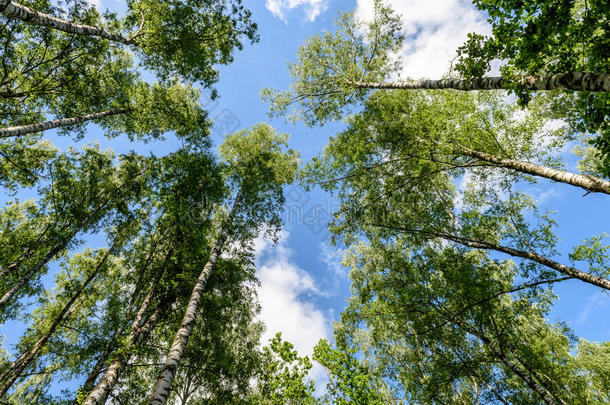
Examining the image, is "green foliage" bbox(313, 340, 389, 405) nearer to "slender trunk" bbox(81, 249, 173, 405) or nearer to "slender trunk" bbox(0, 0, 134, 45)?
"slender trunk" bbox(81, 249, 173, 405)

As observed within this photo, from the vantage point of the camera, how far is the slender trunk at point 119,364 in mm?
6055

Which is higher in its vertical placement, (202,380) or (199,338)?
(199,338)

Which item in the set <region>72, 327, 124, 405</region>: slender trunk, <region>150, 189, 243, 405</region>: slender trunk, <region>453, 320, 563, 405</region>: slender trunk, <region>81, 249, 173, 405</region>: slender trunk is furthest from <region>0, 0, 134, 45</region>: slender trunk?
<region>453, 320, 563, 405</region>: slender trunk

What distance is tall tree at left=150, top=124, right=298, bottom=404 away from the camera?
10855 mm

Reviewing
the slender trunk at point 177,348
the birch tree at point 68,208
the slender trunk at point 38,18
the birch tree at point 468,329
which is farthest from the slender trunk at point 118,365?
the slender trunk at point 38,18

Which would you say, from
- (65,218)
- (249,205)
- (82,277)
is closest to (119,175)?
(65,218)

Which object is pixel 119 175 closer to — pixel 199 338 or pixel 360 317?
pixel 199 338

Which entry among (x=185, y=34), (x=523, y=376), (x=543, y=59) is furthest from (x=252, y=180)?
(x=523, y=376)

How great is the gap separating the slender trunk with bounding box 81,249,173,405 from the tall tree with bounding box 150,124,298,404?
2.08 m

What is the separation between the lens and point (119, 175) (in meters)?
12.0

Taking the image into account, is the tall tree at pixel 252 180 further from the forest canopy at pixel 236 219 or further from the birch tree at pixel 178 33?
the birch tree at pixel 178 33

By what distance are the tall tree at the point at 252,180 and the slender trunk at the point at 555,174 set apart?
A: 912cm

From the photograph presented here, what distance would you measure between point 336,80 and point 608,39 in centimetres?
979

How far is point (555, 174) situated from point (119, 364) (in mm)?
12785
